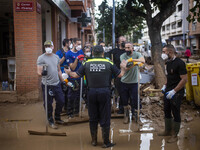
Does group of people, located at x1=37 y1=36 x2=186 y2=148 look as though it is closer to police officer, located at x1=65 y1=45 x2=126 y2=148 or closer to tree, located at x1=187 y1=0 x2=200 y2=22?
police officer, located at x1=65 y1=45 x2=126 y2=148

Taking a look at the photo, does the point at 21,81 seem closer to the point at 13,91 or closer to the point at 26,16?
the point at 13,91

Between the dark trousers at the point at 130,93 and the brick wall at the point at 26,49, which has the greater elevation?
the brick wall at the point at 26,49

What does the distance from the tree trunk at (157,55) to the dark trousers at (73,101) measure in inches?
154

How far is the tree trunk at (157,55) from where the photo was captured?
8859mm

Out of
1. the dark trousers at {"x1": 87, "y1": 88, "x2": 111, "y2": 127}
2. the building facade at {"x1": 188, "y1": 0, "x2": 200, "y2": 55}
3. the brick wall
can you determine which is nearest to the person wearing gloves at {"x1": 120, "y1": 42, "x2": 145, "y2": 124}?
the dark trousers at {"x1": 87, "y1": 88, "x2": 111, "y2": 127}

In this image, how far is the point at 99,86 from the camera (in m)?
4.18

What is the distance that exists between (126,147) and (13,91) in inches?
198

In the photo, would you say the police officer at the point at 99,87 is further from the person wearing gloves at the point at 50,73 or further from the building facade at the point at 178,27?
the building facade at the point at 178,27

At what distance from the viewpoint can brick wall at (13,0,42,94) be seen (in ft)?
25.0

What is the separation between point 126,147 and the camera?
4289 mm

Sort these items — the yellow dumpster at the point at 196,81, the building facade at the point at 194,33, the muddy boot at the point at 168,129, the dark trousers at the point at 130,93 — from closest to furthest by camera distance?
the muddy boot at the point at 168,129
the dark trousers at the point at 130,93
the yellow dumpster at the point at 196,81
the building facade at the point at 194,33

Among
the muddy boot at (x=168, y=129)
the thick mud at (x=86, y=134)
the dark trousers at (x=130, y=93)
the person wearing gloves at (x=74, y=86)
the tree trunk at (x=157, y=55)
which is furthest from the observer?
the tree trunk at (x=157, y=55)

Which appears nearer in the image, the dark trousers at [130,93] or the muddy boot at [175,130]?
the muddy boot at [175,130]

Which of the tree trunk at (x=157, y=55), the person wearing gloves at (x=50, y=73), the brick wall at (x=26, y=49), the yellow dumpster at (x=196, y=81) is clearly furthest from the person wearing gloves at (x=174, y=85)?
the brick wall at (x=26, y=49)
